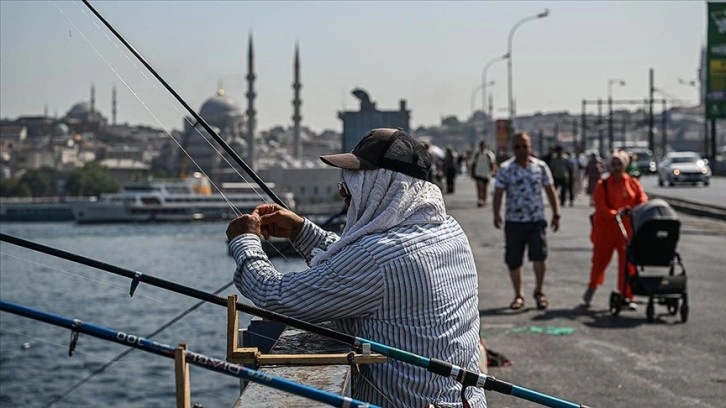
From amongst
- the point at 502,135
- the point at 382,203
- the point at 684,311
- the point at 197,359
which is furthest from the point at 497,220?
the point at 502,135

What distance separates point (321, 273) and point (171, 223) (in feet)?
484

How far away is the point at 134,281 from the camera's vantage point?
14.7 feet

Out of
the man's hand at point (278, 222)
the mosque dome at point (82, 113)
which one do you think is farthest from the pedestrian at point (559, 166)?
the man's hand at point (278, 222)

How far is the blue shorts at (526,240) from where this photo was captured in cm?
1342

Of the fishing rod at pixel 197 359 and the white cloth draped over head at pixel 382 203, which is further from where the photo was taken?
the white cloth draped over head at pixel 382 203

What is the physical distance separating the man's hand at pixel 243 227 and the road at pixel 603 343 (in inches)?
165

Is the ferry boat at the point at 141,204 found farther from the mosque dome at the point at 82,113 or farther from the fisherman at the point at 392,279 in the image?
the fisherman at the point at 392,279

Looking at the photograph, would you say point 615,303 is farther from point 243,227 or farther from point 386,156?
point 386,156

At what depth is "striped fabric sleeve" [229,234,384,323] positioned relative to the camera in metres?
4.17

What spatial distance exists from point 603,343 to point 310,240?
250 inches

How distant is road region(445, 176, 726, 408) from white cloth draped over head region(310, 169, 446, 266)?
4.39 meters

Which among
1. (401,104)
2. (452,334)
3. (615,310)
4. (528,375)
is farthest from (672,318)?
(401,104)

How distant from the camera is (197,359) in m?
3.54

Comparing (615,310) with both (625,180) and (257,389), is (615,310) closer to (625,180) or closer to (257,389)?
(625,180)
